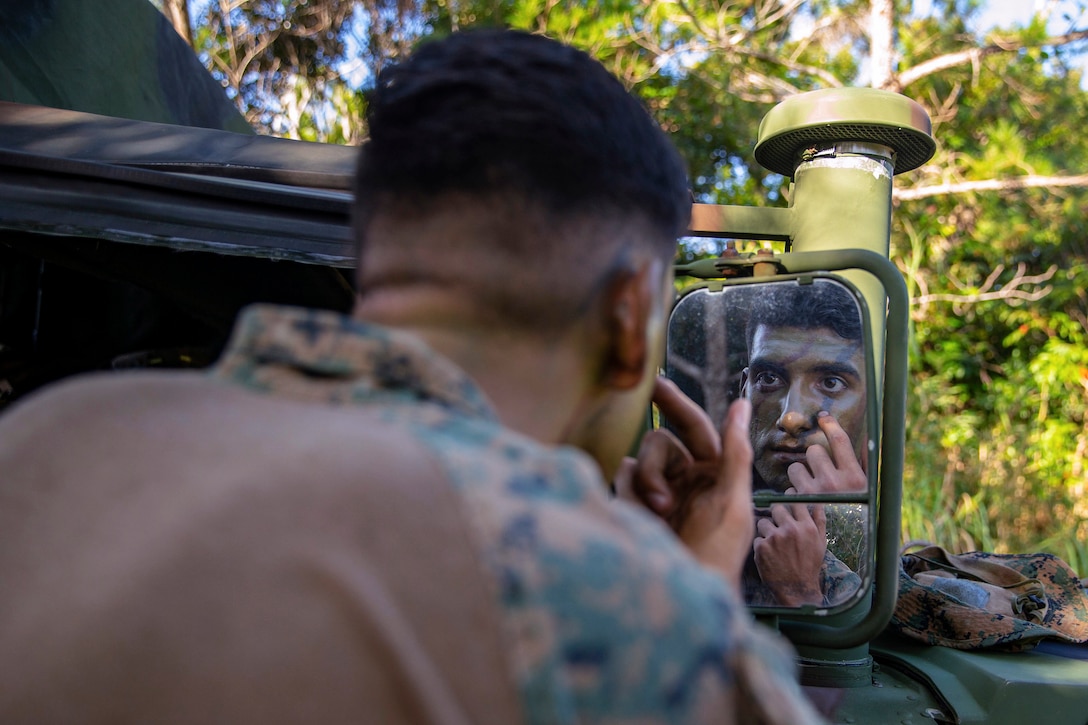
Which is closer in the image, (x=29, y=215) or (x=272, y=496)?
(x=272, y=496)

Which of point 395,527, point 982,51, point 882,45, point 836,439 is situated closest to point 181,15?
point 882,45

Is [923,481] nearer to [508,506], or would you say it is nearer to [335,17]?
[508,506]

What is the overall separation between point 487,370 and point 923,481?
656 cm

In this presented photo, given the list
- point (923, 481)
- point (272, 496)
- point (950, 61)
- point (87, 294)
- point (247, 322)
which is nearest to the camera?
point (272, 496)

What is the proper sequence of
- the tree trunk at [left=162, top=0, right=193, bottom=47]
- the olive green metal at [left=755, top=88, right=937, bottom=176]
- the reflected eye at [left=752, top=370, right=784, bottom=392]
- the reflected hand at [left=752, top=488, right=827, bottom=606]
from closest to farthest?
the reflected hand at [left=752, top=488, right=827, bottom=606] < the reflected eye at [left=752, top=370, right=784, bottom=392] < the olive green metal at [left=755, top=88, right=937, bottom=176] < the tree trunk at [left=162, top=0, right=193, bottom=47]

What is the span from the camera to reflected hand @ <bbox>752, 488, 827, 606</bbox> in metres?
1.89

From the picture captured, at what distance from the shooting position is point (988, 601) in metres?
2.25

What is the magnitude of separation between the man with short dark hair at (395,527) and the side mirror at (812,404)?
0.99 m

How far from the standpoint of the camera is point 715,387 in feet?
6.88

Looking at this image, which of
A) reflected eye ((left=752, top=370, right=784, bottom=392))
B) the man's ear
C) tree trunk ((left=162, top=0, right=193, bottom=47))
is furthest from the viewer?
tree trunk ((left=162, top=0, right=193, bottom=47))

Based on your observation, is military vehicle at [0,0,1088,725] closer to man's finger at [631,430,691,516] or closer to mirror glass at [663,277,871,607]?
mirror glass at [663,277,871,607]

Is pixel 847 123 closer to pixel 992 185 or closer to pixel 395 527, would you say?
pixel 395 527

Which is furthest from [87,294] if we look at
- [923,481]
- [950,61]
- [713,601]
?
[950,61]

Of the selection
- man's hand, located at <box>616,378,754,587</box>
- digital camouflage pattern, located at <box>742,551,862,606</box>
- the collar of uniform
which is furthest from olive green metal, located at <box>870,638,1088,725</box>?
the collar of uniform
